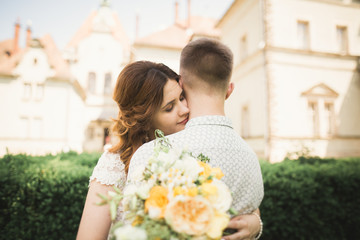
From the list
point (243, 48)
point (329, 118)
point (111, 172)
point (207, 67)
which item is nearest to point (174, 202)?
point (111, 172)

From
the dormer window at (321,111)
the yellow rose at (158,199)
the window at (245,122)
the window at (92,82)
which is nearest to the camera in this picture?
the yellow rose at (158,199)

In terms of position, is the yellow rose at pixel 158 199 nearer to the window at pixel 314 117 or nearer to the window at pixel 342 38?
the window at pixel 314 117

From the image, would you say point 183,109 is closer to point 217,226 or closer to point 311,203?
point 217,226

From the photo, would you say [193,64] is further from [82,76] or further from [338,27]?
[82,76]

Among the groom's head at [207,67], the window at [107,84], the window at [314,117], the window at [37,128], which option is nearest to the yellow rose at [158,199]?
the groom's head at [207,67]

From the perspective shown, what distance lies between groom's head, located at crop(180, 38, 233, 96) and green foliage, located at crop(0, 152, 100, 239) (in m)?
2.56

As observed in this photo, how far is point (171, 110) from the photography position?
246 centimetres

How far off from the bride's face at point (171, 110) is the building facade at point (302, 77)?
11.9m

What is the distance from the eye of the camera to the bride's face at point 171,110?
2.40 metres

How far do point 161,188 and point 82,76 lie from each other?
90.4ft

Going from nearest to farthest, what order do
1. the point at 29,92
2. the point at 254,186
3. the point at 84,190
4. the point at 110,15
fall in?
the point at 254,186
the point at 84,190
the point at 29,92
the point at 110,15

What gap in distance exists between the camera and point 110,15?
99.0 feet

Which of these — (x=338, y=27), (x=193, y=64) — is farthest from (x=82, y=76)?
(x=193, y=64)

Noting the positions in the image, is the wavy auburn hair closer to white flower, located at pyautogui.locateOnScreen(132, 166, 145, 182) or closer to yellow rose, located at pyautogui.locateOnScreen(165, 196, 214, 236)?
white flower, located at pyautogui.locateOnScreen(132, 166, 145, 182)
